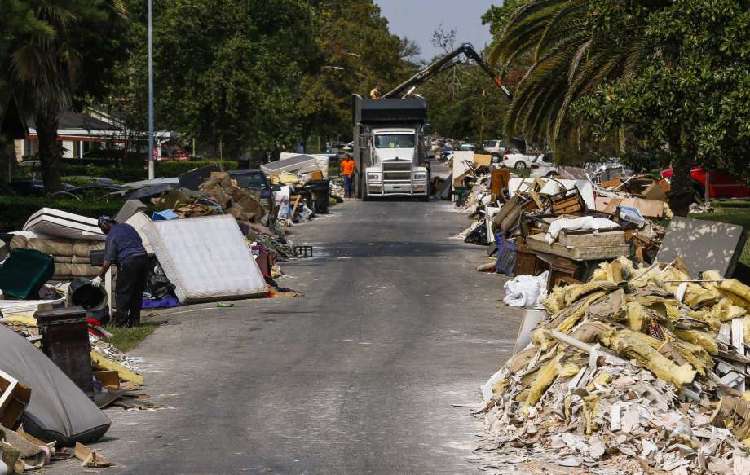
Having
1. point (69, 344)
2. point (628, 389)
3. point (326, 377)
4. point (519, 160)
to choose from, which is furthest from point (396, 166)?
point (628, 389)

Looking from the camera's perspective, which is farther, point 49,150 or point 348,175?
point 348,175

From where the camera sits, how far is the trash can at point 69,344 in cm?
1134

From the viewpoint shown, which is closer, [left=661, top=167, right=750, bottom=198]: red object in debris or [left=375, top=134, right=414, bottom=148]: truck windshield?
[left=661, top=167, right=750, bottom=198]: red object in debris

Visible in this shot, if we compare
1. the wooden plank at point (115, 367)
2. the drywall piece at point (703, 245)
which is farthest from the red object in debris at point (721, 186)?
the wooden plank at point (115, 367)

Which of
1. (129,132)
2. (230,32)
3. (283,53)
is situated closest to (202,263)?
(230,32)

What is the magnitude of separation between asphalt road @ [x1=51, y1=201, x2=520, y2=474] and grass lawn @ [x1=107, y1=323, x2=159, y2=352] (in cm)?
18

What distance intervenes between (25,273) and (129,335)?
2.29 m

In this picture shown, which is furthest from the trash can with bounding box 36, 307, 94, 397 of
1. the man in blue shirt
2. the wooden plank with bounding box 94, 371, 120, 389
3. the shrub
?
the shrub

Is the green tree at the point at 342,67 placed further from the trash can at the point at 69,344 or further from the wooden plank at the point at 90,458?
the wooden plank at the point at 90,458

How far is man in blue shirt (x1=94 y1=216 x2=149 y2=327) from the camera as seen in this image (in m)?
17.1

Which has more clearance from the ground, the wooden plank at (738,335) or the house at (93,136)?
the house at (93,136)

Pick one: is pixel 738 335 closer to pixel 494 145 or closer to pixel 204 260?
pixel 204 260

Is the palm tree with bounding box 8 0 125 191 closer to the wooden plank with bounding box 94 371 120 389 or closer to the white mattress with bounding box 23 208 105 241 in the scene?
the white mattress with bounding box 23 208 105 241

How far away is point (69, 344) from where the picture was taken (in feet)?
37.4
